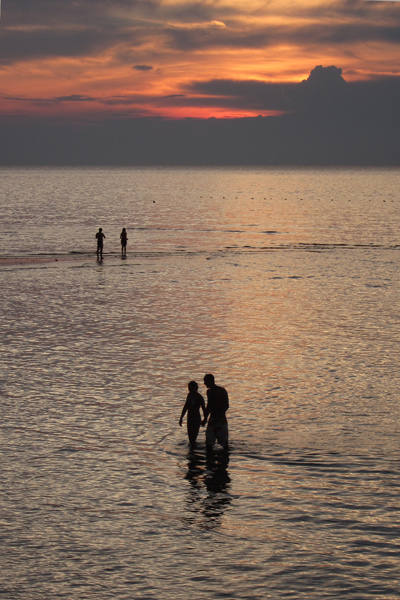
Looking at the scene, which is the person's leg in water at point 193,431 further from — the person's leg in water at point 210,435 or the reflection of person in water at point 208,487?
the person's leg in water at point 210,435

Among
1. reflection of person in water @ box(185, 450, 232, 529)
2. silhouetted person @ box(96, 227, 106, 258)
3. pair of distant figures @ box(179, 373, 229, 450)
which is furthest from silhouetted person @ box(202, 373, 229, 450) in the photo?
silhouetted person @ box(96, 227, 106, 258)

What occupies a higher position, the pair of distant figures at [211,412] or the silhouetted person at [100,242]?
the silhouetted person at [100,242]

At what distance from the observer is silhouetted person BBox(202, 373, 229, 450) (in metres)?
17.0

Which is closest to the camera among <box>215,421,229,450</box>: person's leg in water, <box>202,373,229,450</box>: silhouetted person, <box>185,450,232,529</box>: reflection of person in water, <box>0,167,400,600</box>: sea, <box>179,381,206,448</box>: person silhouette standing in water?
<box>0,167,400,600</box>: sea

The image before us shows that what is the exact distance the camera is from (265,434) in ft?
62.7

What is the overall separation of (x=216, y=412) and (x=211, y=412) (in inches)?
4.7

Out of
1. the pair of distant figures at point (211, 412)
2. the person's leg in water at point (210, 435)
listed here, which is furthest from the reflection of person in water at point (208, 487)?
the pair of distant figures at point (211, 412)

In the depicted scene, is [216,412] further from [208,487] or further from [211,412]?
[208,487]

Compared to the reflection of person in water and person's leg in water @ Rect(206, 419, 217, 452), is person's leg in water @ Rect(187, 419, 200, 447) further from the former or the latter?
person's leg in water @ Rect(206, 419, 217, 452)

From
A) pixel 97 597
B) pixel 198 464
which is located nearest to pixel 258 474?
pixel 198 464

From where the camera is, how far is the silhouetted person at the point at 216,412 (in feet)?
55.6

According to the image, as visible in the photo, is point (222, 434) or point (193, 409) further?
point (193, 409)

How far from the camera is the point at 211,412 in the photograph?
17.2 meters

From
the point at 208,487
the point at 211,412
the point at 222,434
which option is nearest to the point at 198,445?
the point at 222,434
